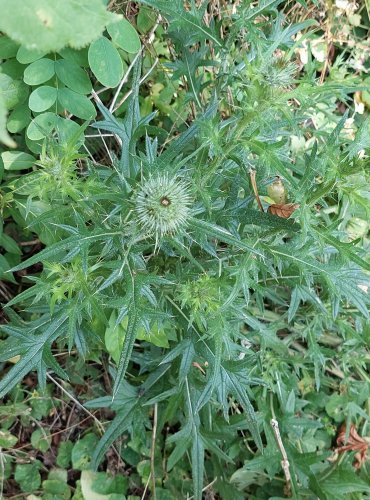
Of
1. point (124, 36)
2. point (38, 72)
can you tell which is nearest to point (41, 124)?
point (38, 72)

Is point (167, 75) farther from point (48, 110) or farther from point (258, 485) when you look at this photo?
point (258, 485)

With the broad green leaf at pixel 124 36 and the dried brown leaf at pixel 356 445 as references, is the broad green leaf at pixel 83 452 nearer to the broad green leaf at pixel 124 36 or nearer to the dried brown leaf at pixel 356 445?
the dried brown leaf at pixel 356 445

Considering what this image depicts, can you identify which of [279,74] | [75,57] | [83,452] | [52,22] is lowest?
[83,452]

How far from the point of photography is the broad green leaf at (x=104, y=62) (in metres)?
2.21

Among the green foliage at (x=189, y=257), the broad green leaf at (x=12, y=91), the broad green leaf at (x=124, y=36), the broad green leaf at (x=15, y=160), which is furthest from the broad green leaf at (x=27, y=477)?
the broad green leaf at (x=124, y=36)

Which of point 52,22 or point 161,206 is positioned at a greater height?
point 52,22

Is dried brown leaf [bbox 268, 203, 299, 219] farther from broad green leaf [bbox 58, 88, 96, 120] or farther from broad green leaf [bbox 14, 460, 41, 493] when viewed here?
broad green leaf [bbox 14, 460, 41, 493]

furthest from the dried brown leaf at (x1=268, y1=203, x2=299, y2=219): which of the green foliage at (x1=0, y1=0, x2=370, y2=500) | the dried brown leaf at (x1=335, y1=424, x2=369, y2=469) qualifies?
the dried brown leaf at (x1=335, y1=424, x2=369, y2=469)

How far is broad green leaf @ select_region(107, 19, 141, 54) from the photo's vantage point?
7.34 feet

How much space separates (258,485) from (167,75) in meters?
2.40

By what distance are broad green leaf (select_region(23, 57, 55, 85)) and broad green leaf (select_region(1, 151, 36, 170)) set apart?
38cm

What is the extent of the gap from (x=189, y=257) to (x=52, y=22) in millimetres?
1023

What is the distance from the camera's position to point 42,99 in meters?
2.25

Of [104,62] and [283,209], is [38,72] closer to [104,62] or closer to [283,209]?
[104,62]
